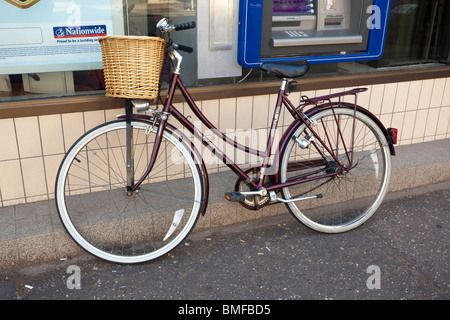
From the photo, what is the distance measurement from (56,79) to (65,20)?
426 mm

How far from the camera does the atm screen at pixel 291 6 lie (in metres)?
3.75

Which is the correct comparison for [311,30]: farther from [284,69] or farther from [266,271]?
[266,271]

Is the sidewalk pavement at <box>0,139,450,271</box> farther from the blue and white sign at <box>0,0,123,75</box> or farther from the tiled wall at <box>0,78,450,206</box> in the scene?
the blue and white sign at <box>0,0,123,75</box>

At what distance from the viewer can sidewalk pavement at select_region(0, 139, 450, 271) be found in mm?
3143

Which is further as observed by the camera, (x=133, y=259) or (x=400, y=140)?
(x=400, y=140)

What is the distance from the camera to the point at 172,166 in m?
3.91

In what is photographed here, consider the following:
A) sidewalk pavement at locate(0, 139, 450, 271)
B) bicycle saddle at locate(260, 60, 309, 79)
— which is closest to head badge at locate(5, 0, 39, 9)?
sidewalk pavement at locate(0, 139, 450, 271)

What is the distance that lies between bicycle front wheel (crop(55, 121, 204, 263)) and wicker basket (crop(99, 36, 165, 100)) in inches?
10.9

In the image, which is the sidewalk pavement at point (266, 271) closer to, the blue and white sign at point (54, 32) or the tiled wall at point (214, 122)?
the tiled wall at point (214, 122)

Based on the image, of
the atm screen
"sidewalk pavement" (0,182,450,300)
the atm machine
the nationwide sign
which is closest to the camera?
"sidewalk pavement" (0,182,450,300)

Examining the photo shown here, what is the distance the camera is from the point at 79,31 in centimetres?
339
